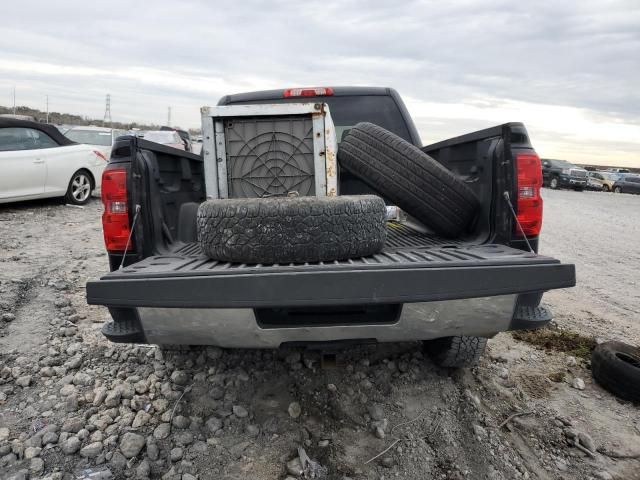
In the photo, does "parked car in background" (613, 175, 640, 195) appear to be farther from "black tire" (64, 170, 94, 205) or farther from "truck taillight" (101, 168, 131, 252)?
"truck taillight" (101, 168, 131, 252)

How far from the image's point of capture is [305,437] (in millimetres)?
2455

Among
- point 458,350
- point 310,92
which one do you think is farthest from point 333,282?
point 310,92

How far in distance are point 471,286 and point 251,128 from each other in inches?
72.8

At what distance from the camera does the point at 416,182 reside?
2838mm

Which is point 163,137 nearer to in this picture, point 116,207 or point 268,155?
point 268,155

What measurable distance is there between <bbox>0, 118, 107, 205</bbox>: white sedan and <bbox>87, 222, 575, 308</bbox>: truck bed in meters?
7.94

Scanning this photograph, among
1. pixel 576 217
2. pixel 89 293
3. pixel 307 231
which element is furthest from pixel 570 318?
pixel 576 217

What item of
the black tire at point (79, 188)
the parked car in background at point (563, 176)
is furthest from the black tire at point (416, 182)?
the parked car in background at point (563, 176)

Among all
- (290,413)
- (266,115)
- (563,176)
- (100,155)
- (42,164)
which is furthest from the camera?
(563,176)

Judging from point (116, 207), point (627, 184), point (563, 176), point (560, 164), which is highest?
point (560, 164)

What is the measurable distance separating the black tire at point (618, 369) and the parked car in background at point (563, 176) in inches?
1131

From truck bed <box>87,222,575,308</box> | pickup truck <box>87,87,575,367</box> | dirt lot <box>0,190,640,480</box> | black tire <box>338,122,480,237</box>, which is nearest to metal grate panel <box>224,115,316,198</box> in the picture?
black tire <box>338,122,480,237</box>

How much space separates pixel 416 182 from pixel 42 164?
27.4 ft

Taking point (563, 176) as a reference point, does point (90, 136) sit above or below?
above
